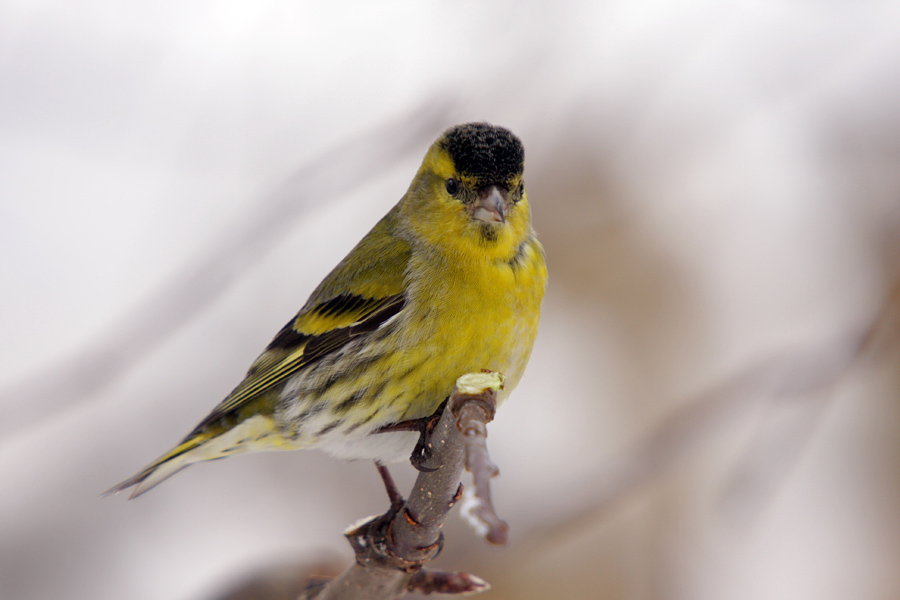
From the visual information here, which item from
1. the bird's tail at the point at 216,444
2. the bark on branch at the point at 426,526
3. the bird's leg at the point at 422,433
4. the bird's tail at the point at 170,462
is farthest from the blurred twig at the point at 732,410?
the bird's tail at the point at 170,462

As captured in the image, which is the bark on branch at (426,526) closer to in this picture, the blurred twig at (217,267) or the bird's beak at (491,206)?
the bird's beak at (491,206)

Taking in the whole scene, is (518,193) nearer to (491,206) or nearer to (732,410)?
(491,206)

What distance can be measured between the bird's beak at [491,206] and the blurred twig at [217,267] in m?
0.26

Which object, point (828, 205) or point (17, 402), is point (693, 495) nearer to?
point (828, 205)

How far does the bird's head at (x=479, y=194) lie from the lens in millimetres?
2100

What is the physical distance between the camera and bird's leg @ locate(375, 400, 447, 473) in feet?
5.15

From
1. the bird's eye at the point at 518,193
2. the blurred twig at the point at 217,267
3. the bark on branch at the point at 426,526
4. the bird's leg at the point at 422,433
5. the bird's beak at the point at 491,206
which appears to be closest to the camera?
the bark on branch at the point at 426,526

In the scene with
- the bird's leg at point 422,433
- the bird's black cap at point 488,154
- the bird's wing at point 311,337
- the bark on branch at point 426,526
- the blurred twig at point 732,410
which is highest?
the bird's black cap at point 488,154

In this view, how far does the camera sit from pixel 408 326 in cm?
206

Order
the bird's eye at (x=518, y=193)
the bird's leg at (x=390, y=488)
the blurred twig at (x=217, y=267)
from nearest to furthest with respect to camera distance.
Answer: the blurred twig at (x=217, y=267), the bird's eye at (x=518, y=193), the bird's leg at (x=390, y=488)

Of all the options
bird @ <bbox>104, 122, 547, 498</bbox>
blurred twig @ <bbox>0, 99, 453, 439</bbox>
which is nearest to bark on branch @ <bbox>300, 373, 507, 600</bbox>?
bird @ <bbox>104, 122, 547, 498</bbox>

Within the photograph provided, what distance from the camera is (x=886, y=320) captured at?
2.08 meters

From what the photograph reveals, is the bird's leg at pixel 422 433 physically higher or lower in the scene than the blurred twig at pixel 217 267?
lower

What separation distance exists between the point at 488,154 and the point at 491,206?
0.16 meters
